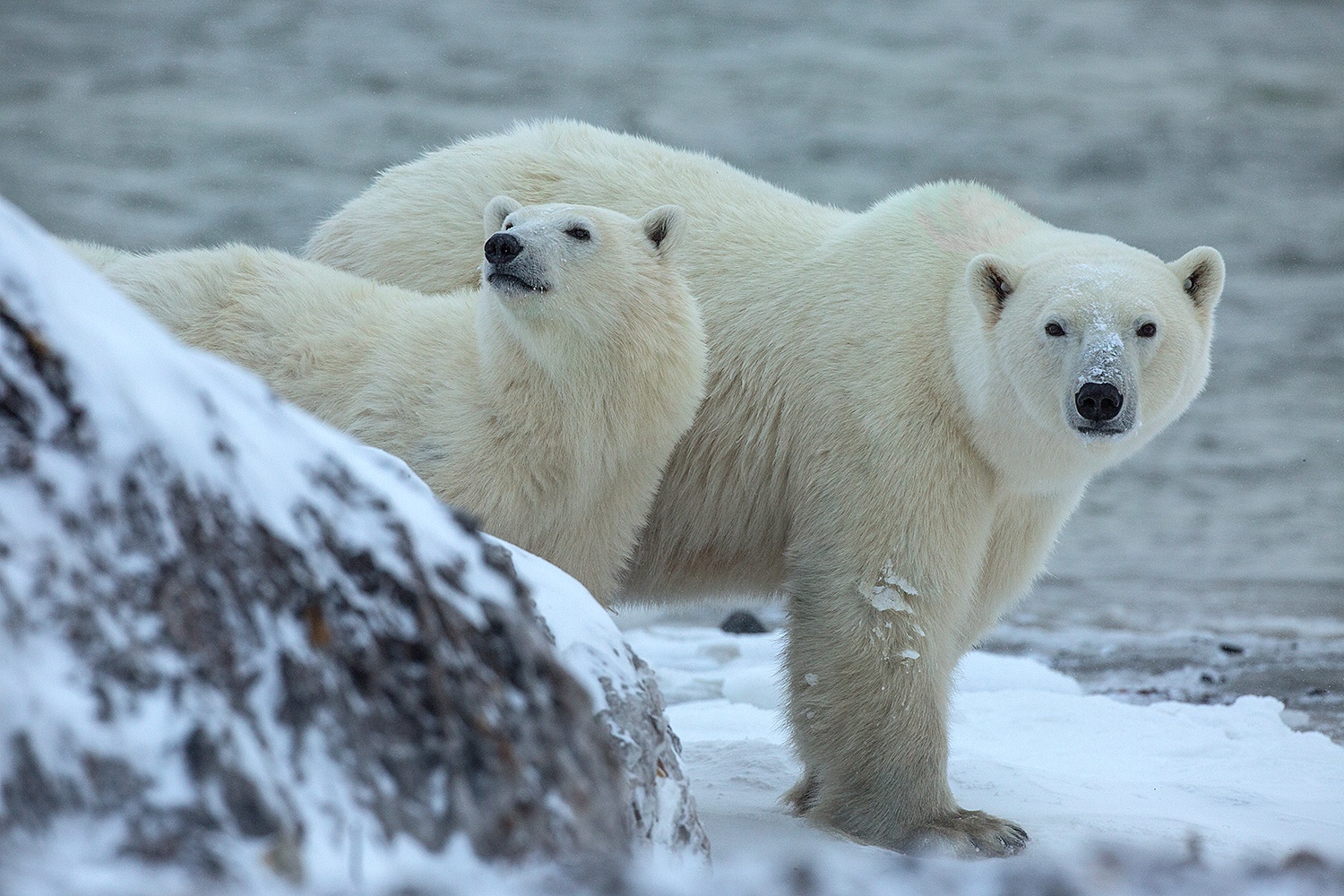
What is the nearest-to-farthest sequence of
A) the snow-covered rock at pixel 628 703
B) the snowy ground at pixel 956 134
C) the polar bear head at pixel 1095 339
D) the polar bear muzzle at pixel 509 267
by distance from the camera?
the snow-covered rock at pixel 628 703 → the polar bear muzzle at pixel 509 267 → the polar bear head at pixel 1095 339 → the snowy ground at pixel 956 134

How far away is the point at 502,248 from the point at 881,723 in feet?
6.21

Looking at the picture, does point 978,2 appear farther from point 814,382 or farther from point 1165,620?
point 814,382

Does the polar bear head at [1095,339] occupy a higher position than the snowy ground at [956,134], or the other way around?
the snowy ground at [956,134]

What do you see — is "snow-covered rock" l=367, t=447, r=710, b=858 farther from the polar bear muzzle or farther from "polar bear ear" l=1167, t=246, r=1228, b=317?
"polar bear ear" l=1167, t=246, r=1228, b=317

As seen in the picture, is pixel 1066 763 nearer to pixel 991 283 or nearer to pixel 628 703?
pixel 991 283

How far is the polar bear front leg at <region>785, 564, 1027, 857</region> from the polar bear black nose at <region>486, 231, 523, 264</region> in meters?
1.48

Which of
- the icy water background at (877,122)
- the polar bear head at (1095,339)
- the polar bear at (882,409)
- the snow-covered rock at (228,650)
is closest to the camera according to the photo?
the snow-covered rock at (228,650)

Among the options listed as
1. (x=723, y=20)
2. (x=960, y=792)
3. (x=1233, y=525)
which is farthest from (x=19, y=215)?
(x=723, y=20)

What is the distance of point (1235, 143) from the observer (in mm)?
18172

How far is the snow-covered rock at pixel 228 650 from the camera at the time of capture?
71.2 inches

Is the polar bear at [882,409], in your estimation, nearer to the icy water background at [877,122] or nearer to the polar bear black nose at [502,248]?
the polar bear black nose at [502,248]

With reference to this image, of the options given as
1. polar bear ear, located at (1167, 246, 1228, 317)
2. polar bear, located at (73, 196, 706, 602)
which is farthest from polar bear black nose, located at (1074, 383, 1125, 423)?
polar bear, located at (73, 196, 706, 602)

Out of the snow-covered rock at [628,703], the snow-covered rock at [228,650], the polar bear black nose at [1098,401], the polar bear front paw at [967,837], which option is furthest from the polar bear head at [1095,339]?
the snow-covered rock at [228,650]

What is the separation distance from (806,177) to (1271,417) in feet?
20.7
